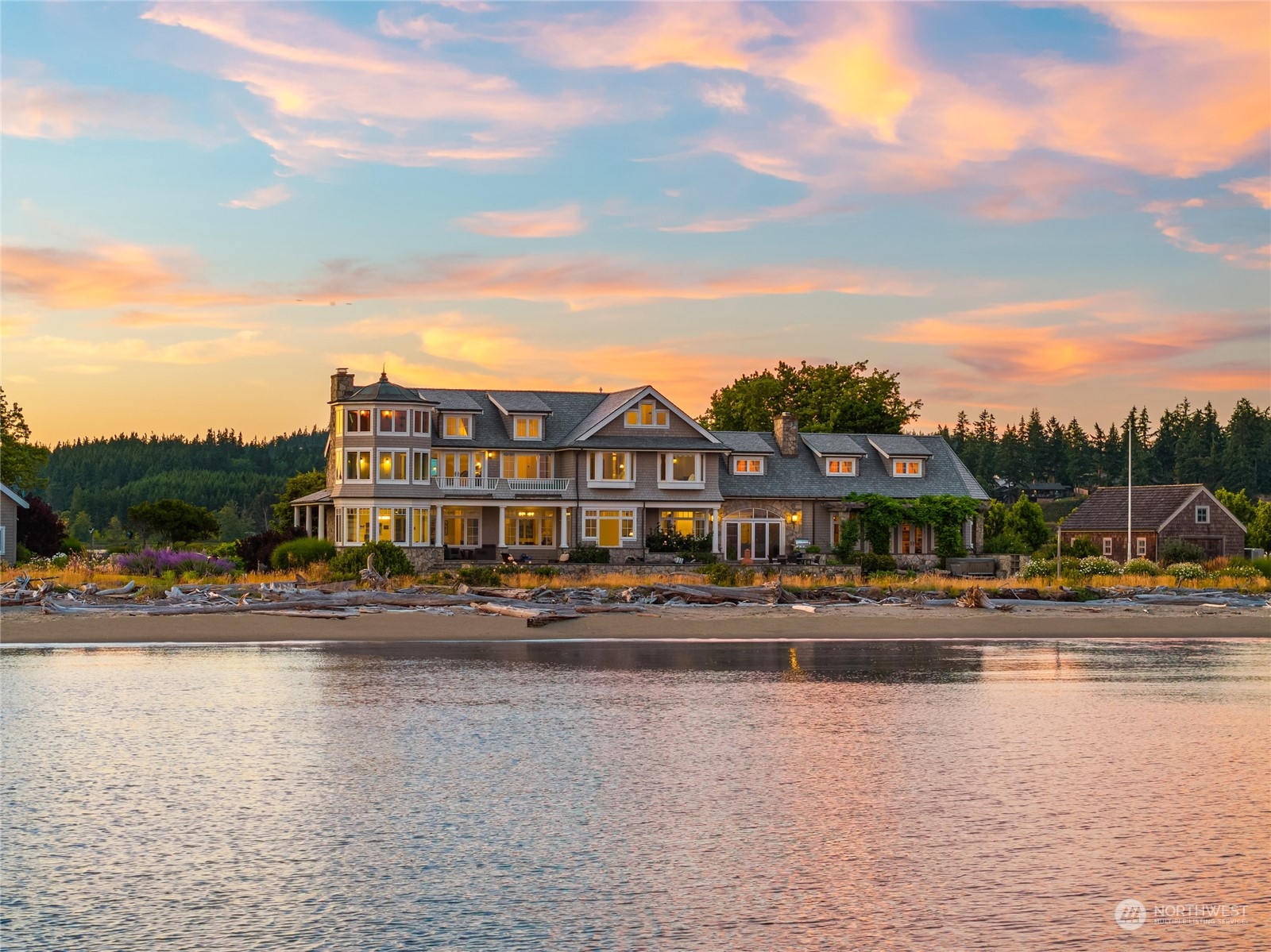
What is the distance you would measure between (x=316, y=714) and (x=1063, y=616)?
A: 2177cm

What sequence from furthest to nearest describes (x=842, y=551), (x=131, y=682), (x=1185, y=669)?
(x=842, y=551)
(x=1185, y=669)
(x=131, y=682)

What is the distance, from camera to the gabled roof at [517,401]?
202ft

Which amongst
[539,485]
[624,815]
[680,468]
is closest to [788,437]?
[680,468]

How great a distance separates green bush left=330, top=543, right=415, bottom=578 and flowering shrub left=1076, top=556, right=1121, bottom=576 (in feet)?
75.2

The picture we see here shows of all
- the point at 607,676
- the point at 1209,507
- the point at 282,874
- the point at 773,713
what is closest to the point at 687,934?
the point at 282,874

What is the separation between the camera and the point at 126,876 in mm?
7555

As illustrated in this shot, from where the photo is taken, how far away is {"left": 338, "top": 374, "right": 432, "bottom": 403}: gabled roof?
57000 mm

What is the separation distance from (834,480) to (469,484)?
17.8 metres

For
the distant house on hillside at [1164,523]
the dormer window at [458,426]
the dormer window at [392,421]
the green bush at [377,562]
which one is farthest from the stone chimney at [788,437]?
the green bush at [377,562]

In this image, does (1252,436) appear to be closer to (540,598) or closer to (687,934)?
(540,598)

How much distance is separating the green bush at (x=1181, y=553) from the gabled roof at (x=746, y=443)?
18915mm

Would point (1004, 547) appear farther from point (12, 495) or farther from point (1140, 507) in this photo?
point (12, 495)

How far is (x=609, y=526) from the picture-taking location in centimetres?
6022

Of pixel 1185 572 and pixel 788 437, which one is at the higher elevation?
pixel 788 437
